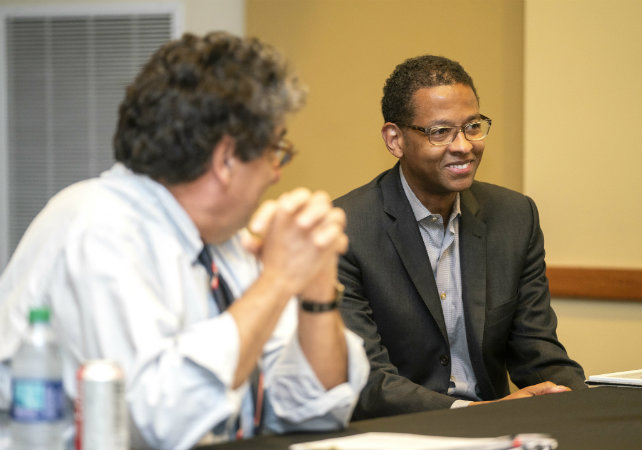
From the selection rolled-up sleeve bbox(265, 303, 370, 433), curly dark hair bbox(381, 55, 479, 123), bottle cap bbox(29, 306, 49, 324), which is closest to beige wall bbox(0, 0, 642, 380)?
curly dark hair bbox(381, 55, 479, 123)

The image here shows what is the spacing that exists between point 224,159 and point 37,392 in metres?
0.55

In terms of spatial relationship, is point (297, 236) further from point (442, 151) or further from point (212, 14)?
point (212, 14)

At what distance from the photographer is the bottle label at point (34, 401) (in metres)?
1.09

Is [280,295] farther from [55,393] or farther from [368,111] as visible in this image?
[368,111]

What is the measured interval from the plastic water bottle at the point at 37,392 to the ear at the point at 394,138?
1686 mm

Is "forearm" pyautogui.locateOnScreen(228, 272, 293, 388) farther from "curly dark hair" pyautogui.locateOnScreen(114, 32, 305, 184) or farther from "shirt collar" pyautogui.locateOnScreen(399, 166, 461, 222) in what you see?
"shirt collar" pyautogui.locateOnScreen(399, 166, 461, 222)

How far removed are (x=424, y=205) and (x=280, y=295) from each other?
4.29 feet

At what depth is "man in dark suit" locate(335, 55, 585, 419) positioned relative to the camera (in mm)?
2438

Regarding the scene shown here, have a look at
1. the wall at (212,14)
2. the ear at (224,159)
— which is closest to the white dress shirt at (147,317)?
the ear at (224,159)

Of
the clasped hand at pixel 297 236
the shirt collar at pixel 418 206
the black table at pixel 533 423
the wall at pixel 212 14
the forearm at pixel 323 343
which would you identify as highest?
the wall at pixel 212 14

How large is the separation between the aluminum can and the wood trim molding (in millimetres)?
2623

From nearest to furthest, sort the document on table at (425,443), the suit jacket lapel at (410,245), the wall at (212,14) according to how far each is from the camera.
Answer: the document on table at (425,443)
the suit jacket lapel at (410,245)
the wall at (212,14)

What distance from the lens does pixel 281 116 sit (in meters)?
1.49

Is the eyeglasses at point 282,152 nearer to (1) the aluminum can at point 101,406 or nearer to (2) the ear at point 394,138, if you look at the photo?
(1) the aluminum can at point 101,406
